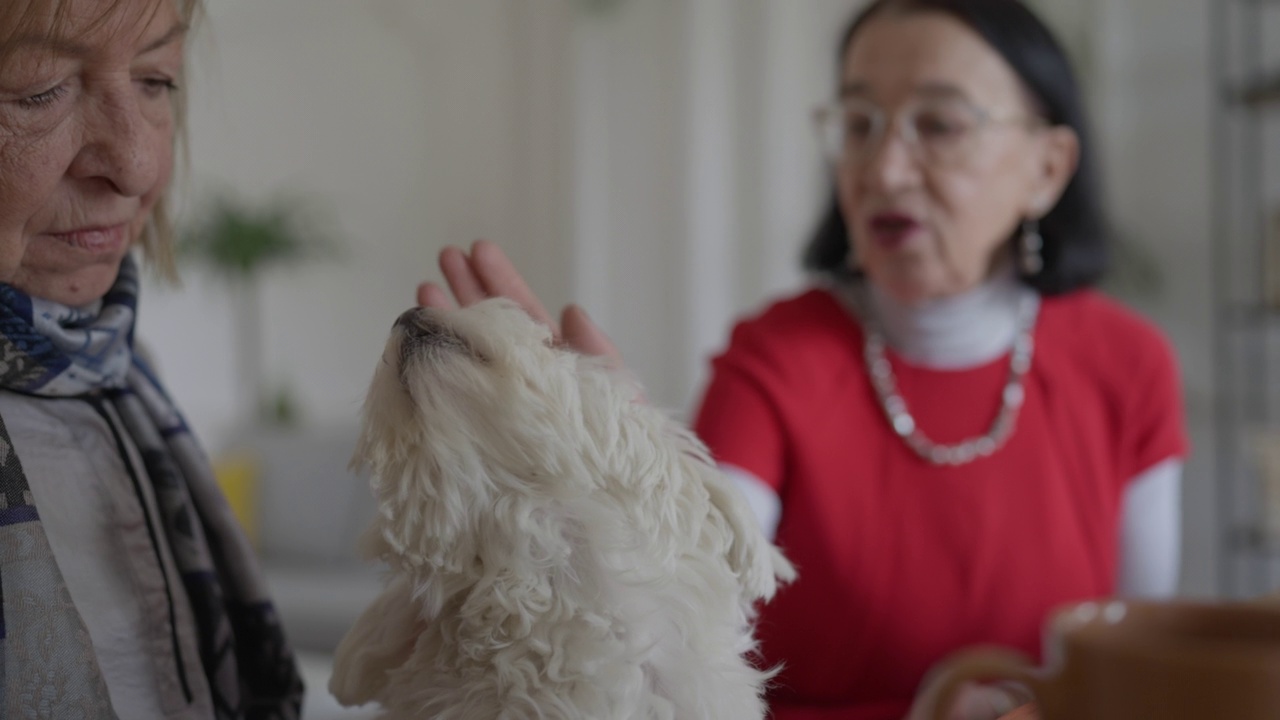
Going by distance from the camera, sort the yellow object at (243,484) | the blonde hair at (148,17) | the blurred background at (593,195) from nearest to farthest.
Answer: the blonde hair at (148,17) → the blurred background at (593,195) → the yellow object at (243,484)

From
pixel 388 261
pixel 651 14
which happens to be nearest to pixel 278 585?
pixel 388 261

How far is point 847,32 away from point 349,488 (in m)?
2.68

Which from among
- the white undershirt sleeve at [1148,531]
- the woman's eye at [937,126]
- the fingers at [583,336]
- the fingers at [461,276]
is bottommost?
the white undershirt sleeve at [1148,531]

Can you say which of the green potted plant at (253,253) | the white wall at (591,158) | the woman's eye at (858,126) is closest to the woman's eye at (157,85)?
the woman's eye at (858,126)

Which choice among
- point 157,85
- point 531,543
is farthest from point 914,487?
point 157,85

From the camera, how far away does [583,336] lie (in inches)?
28.3

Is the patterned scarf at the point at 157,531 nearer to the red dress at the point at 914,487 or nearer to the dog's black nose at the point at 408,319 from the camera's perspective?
the dog's black nose at the point at 408,319

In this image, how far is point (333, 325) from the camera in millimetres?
4461

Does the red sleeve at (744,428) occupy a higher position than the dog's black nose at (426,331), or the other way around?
the dog's black nose at (426,331)

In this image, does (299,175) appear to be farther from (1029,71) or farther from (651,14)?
(1029,71)

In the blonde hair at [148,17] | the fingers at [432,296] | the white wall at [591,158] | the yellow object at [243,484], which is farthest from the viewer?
the yellow object at [243,484]

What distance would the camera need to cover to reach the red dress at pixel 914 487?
3.82 ft

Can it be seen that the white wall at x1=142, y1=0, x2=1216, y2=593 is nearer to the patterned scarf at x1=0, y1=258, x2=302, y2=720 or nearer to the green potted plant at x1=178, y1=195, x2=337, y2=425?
the green potted plant at x1=178, y1=195, x2=337, y2=425

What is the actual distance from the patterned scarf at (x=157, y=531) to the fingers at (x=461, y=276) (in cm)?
20
